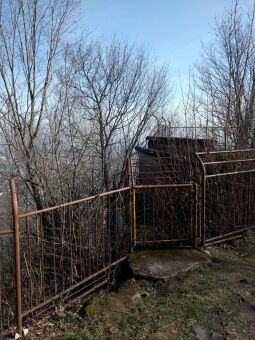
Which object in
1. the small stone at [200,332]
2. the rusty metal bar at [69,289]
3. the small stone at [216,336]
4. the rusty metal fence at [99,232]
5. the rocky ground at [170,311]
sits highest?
the rusty metal fence at [99,232]

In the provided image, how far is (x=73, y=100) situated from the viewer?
1280 centimetres

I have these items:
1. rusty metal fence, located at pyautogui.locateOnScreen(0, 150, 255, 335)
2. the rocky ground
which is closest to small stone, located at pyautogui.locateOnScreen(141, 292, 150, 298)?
the rocky ground

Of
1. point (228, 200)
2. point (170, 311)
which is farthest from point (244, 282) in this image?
point (228, 200)

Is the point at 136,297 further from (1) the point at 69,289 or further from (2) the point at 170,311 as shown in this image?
(1) the point at 69,289

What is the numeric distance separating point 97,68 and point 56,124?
593cm

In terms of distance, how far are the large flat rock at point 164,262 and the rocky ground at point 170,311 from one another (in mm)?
48

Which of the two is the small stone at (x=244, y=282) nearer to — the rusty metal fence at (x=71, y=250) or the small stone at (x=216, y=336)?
the small stone at (x=216, y=336)

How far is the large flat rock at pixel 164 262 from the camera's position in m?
4.66

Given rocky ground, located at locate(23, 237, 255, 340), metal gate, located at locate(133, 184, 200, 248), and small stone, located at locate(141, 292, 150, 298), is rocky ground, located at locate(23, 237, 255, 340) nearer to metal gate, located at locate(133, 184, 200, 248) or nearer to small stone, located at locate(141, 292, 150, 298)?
small stone, located at locate(141, 292, 150, 298)

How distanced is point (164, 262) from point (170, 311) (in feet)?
3.80

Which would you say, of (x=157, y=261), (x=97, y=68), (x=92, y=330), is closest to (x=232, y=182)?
(x=157, y=261)

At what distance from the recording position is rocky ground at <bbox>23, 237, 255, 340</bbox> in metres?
3.43

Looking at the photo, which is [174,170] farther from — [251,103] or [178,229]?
[251,103]

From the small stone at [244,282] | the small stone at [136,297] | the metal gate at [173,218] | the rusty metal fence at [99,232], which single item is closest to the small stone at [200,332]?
the small stone at [136,297]
